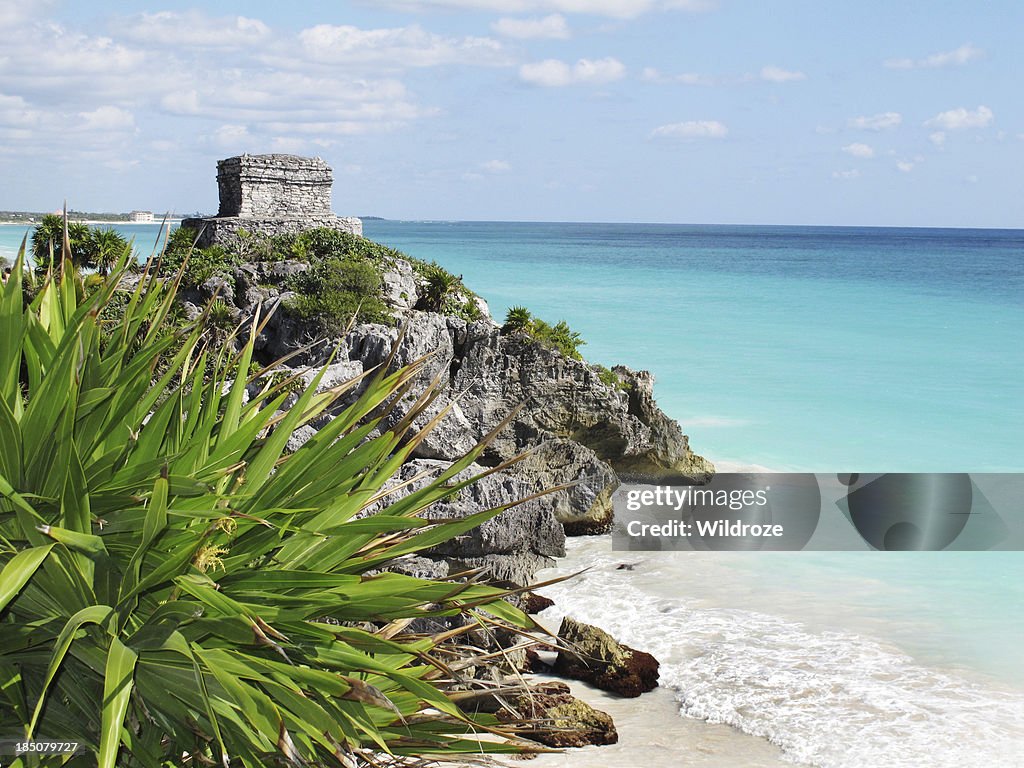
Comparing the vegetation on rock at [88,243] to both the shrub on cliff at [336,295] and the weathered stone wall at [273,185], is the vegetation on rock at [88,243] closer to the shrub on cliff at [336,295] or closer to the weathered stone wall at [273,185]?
the shrub on cliff at [336,295]

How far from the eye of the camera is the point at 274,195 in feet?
87.0

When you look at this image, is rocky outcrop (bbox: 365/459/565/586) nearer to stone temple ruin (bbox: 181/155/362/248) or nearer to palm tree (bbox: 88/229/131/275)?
palm tree (bbox: 88/229/131/275)

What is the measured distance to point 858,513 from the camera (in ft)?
59.3

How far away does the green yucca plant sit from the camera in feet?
5.73

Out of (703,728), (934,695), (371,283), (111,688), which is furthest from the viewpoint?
(371,283)

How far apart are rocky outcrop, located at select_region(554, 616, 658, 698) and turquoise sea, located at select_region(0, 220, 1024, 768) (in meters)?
0.39

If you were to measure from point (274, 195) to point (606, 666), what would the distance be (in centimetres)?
2047

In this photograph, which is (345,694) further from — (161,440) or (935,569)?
(935,569)

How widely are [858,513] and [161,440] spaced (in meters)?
17.6

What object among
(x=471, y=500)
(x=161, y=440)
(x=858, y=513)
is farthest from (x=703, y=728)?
(x=858, y=513)

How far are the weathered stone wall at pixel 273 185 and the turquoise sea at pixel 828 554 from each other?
39.6ft

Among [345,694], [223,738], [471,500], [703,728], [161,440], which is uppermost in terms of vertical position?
[161,440]

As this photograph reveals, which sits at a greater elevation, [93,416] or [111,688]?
[93,416]

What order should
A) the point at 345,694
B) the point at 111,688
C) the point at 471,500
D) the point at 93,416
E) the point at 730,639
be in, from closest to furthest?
1. the point at 111,688
2. the point at 345,694
3. the point at 93,416
4. the point at 730,639
5. the point at 471,500
